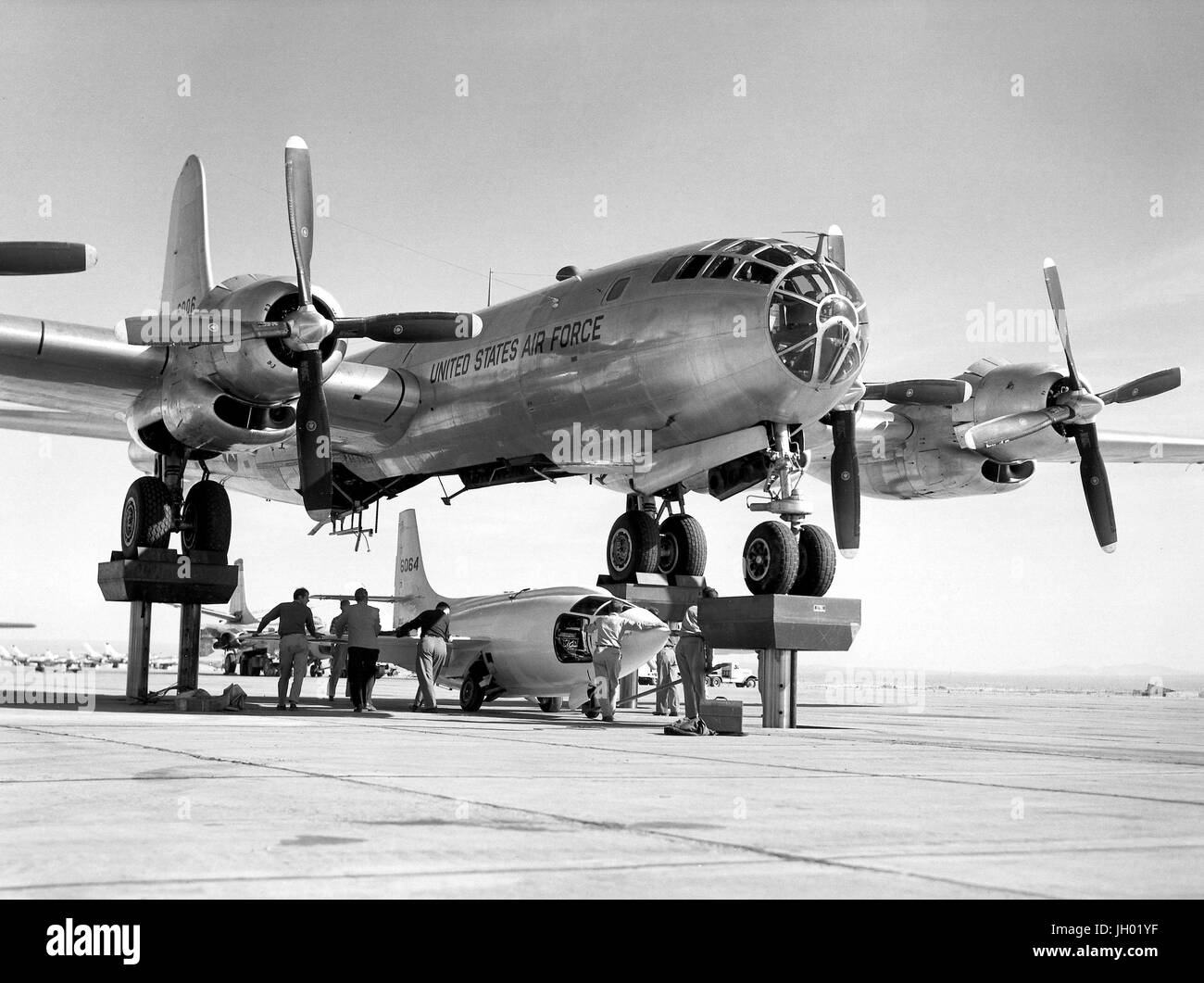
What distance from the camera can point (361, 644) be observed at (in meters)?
18.5

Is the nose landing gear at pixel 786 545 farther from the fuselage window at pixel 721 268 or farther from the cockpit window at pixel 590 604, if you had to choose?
the cockpit window at pixel 590 604

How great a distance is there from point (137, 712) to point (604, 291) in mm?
9013

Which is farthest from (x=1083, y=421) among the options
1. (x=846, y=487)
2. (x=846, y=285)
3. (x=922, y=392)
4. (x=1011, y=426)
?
(x=846, y=285)

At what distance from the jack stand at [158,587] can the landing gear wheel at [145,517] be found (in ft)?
0.53

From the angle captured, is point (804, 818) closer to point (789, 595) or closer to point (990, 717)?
point (789, 595)

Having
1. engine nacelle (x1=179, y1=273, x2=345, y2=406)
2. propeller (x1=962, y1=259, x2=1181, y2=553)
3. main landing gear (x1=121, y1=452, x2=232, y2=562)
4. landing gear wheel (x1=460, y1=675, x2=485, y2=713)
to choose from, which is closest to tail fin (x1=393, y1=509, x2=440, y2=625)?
landing gear wheel (x1=460, y1=675, x2=485, y2=713)

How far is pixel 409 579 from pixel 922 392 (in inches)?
685

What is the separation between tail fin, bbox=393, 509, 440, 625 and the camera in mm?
33625

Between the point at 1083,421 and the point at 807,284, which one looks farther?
the point at 1083,421

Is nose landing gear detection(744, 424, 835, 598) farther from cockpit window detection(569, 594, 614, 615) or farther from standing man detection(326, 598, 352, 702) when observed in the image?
standing man detection(326, 598, 352, 702)

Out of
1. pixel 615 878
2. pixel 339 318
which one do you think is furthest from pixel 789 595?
pixel 615 878

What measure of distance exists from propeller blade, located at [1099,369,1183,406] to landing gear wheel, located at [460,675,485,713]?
12.0m

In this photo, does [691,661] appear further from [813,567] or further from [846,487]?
[846,487]

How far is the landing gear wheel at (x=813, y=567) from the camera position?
17297 mm
